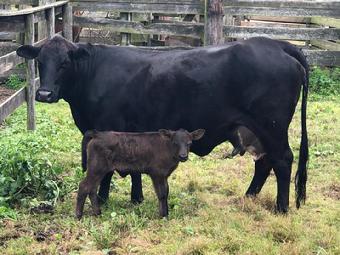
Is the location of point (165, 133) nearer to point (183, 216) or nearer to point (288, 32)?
point (183, 216)

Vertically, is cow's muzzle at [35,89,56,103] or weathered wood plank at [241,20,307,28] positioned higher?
cow's muzzle at [35,89,56,103]

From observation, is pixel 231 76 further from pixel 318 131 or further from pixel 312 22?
pixel 312 22

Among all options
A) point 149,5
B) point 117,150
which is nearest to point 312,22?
point 149,5

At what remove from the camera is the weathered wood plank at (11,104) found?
7334 mm

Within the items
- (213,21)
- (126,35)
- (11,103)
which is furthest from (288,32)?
(11,103)

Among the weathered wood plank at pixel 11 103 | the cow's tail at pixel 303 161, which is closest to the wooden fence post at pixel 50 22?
the weathered wood plank at pixel 11 103

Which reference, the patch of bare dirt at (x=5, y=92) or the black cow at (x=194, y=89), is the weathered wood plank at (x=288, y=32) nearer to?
the patch of bare dirt at (x=5, y=92)

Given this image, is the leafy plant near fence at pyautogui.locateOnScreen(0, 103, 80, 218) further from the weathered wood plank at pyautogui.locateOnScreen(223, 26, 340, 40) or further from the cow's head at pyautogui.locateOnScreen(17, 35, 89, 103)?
the weathered wood plank at pyautogui.locateOnScreen(223, 26, 340, 40)

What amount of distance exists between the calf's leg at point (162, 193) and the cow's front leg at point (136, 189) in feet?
1.44

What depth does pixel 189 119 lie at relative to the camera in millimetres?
5895

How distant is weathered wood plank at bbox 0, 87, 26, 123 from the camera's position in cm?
733

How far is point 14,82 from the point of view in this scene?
1171cm

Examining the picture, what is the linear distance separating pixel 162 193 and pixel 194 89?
105cm

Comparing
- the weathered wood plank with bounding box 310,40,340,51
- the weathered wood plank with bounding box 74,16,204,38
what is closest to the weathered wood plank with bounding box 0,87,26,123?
the weathered wood plank with bounding box 74,16,204,38
